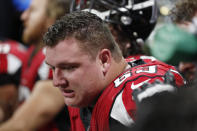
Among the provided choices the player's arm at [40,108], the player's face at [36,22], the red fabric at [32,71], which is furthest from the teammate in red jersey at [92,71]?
the player's face at [36,22]

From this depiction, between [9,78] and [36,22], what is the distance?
0.51 metres

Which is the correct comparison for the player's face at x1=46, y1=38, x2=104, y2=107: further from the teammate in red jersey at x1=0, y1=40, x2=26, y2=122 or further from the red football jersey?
the teammate in red jersey at x1=0, y1=40, x2=26, y2=122

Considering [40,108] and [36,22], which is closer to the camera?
Result: [40,108]

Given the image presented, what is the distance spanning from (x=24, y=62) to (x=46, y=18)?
0.43 metres

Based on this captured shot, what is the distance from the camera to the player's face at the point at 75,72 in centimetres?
132

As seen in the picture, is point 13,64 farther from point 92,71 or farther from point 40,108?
point 92,71

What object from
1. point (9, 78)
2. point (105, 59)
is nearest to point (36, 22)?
point (9, 78)

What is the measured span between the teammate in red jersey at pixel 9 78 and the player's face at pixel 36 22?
198 mm

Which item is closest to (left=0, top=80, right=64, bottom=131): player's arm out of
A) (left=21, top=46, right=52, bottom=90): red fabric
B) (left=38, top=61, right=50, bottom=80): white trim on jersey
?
(left=38, top=61, right=50, bottom=80): white trim on jersey

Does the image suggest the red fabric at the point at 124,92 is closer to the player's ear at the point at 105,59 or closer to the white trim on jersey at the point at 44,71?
the player's ear at the point at 105,59

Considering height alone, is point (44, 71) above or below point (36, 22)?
below

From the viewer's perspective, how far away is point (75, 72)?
4.35ft

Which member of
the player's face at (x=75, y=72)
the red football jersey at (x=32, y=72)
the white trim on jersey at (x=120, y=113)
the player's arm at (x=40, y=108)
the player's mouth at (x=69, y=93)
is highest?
the player's face at (x=75, y=72)

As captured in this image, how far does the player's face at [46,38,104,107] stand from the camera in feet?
4.34
